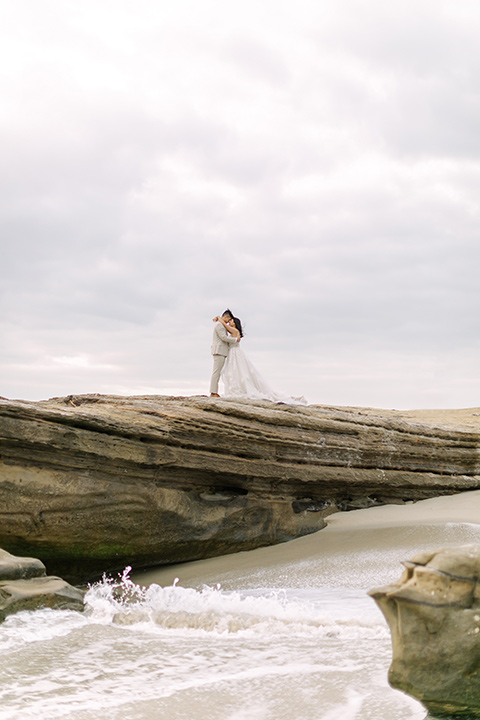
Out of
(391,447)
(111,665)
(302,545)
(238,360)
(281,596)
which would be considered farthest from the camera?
(238,360)

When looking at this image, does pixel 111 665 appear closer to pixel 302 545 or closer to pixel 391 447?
pixel 302 545

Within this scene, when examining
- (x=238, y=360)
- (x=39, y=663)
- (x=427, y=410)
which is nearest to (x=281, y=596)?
(x=39, y=663)

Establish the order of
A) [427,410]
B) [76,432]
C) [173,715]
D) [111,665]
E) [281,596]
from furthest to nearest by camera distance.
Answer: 1. [427,410]
2. [76,432]
3. [281,596]
4. [111,665]
5. [173,715]

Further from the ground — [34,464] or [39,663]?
[34,464]

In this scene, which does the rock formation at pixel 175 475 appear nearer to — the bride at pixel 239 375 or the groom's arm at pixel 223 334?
the bride at pixel 239 375

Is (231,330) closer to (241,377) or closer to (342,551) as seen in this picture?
(241,377)

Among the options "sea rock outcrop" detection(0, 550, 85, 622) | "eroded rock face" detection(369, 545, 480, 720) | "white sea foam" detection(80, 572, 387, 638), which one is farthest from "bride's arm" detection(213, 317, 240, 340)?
"eroded rock face" detection(369, 545, 480, 720)

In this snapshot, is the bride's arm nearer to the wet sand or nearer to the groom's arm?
the groom's arm

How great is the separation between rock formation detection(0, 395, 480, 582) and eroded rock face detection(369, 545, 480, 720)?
15.3 ft

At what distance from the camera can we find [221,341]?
12570 mm

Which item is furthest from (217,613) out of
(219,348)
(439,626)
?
(219,348)

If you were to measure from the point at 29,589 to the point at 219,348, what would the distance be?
280 inches

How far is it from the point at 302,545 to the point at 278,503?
0.64 meters

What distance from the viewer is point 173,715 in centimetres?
349
